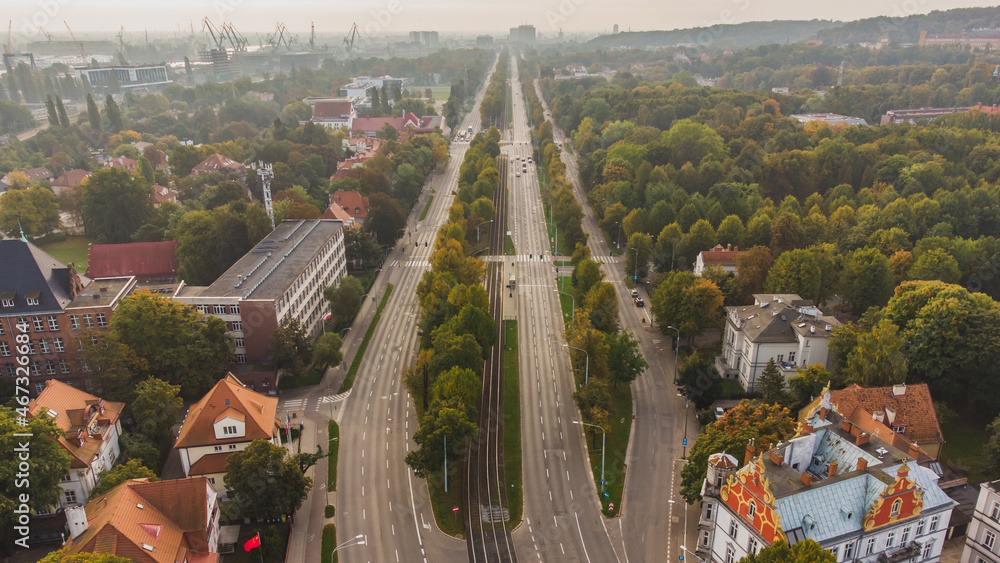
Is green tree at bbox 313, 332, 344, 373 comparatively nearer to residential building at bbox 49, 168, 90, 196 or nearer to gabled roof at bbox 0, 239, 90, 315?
gabled roof at bbox 0, 239, 90, 315

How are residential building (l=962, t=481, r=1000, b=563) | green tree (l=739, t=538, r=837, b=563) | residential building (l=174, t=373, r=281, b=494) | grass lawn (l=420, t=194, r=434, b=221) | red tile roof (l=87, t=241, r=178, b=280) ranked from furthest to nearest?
grass lawn (l=420, t=194, r=434, b=221) → red tile roof (l=87, t=241, r=178, b=280) → residential building (l=174, t=373, r=281, b=494) → residential building (l=962, t=481, r=1000, b=563) → green tree (l=739, t=538, r=837, b=563)

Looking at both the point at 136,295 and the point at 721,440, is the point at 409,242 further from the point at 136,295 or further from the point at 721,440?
the point at 721,440

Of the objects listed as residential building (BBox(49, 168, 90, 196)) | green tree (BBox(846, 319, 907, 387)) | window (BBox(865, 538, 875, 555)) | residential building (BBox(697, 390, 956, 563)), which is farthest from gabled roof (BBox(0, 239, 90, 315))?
residential building (BBox(49, 168, 90, 196))

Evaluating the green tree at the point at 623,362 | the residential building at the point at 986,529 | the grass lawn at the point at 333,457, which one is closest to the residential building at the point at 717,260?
the green tree at the point at 623,362

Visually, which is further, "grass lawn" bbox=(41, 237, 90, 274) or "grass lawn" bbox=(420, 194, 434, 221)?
"grass lawn" bbox=(420, 194, 434, 221)

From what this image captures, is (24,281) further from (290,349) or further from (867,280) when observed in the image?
(867,280)
